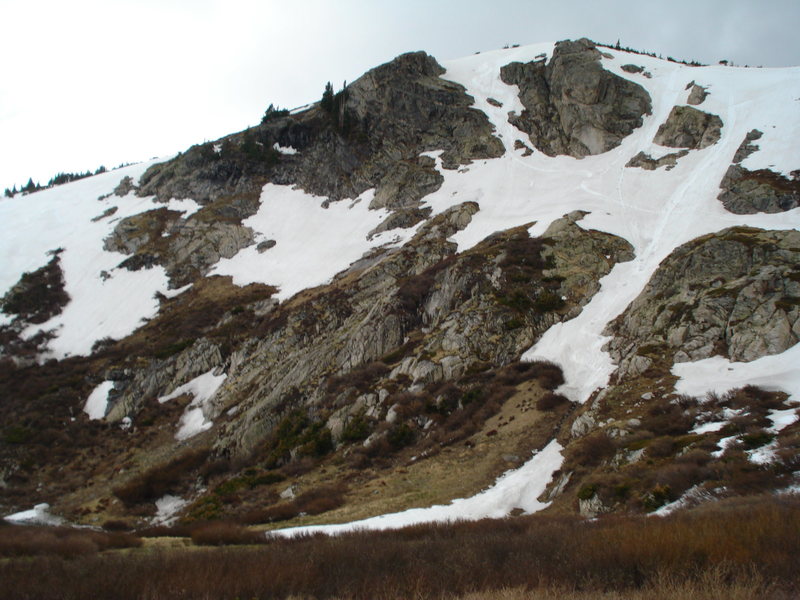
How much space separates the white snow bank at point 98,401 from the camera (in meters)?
40.7

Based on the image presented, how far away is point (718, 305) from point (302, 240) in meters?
51.6

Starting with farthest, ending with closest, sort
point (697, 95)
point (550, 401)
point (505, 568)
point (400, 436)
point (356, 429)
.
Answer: point (697, 95)
point (356, 429)
point (400, 436)
point (550, 401)
point (505, 568)

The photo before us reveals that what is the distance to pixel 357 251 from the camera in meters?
55.8

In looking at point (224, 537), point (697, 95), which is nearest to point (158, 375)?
point (224, 537)

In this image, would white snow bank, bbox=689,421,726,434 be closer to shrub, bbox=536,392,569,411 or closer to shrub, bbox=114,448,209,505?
shrub, bbox=536,392,569,411

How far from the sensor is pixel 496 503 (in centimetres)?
1634

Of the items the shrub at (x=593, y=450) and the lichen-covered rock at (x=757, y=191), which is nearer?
the shrub at (x=593, y=450)

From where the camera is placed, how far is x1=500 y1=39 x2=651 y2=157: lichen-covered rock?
6550cm

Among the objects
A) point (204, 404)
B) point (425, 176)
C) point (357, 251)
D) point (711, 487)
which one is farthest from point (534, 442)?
point (425, 176)

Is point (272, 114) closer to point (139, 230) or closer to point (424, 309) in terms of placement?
point (139, 230)

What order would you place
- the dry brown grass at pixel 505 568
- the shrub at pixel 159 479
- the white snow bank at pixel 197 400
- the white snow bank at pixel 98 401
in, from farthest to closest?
the white snow bank at pixel 98 401
the white snow bank at pixel 197 400
the shrub at pixel 159 479
the dry brown grass at pixel 505 568

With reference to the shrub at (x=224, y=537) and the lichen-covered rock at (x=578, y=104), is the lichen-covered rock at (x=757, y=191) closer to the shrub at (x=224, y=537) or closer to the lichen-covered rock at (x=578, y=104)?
the lichen-covered rock at (x=578, y=104)

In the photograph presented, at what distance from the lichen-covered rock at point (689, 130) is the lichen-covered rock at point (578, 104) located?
5.29m

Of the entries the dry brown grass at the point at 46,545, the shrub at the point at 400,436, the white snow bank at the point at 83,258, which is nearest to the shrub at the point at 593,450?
the shrub at the point at 400,436
